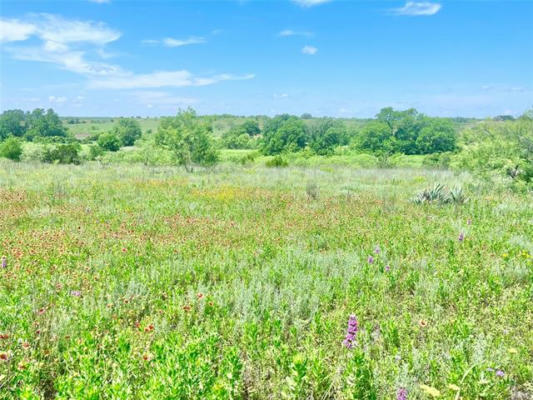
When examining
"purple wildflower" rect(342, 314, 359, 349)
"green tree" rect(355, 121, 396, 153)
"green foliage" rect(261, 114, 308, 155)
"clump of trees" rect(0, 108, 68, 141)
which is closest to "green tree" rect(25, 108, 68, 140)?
"clump of trees" rect(0, 108, 68, 141)

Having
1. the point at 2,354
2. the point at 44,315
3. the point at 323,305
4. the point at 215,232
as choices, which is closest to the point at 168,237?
the point at 215,232

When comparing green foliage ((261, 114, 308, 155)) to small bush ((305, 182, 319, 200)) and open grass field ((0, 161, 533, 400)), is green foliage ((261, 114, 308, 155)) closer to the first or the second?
small bush ((305, 182, 319, 200))

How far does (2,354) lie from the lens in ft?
8.48

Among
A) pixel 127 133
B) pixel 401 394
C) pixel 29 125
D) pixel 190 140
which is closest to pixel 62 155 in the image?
pixel 190 140

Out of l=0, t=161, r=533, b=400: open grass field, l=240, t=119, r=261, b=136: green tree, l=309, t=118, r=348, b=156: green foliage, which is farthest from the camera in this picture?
l=240, t=119, r=261, b=136: green tree

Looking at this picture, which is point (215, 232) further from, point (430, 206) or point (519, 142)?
point (519, 142)

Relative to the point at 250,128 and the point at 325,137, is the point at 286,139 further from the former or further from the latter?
the point at 250,128

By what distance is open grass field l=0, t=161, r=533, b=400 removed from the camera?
2693 millimetres

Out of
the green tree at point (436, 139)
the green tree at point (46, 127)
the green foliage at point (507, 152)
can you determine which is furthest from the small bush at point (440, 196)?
the green tree at point (46, 127)

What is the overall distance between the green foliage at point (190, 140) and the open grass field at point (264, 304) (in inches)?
660

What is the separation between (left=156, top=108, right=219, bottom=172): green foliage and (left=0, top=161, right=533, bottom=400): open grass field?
55.0 feet

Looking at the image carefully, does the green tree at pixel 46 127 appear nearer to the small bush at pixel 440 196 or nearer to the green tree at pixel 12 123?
the green tree at pixel 12 123

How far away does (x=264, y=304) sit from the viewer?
4250 millimetres

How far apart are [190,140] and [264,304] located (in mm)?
23694
